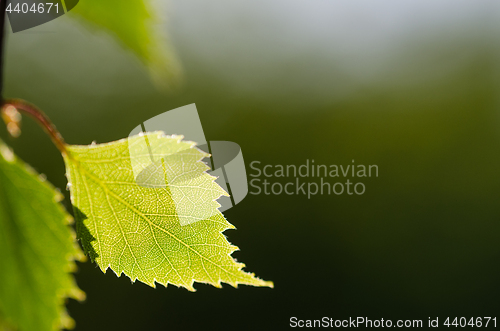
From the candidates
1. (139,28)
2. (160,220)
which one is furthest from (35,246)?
(139,28)

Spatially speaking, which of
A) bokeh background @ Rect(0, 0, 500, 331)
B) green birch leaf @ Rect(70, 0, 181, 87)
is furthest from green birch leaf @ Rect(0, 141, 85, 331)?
bokeh background @ Rect(0, 0, 500, 331)

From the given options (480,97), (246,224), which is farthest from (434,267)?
(480,97)

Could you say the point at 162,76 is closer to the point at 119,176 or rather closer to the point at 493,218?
the point at 119,176

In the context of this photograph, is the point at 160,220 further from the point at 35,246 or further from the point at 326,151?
the point at 326,151

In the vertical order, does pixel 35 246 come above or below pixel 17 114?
below

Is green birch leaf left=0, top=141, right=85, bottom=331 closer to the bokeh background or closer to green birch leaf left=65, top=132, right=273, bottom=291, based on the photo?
green birch leaf left=65, top=132, right=273, bottom=291

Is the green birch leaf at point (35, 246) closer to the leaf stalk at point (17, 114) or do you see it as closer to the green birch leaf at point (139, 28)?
the leaf stalk at point (17, 114)
